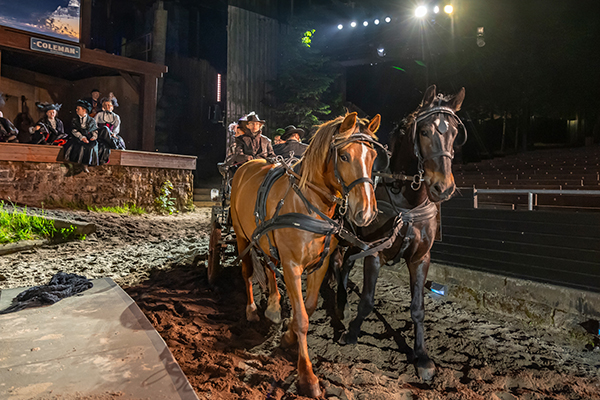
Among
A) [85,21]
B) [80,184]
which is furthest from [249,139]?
[85,21]

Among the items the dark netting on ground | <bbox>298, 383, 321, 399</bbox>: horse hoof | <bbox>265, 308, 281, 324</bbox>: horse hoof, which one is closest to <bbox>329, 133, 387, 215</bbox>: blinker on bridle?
<bbox>298, 383, 321, 399</bbox>: horse hoof

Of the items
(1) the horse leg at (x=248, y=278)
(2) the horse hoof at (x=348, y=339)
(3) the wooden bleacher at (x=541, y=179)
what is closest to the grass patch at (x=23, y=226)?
(1) the horse leg at (x=248, y=278)

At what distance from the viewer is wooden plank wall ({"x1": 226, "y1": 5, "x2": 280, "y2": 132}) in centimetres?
1466

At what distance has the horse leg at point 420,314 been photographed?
9.48ft

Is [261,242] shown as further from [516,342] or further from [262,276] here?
[516,342]

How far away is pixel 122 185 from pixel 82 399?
824 cm

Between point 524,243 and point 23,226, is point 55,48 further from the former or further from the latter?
point 524,243

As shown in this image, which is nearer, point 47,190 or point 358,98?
point 47,190

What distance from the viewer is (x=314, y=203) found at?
2738 millimetres

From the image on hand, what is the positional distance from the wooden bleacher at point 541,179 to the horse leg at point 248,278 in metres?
5.50

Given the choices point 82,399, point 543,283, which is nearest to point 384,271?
point 543,283

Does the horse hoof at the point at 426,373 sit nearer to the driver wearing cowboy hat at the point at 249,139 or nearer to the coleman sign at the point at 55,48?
the driver wearing cowboy hat at the point at 249,139

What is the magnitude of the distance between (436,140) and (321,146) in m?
0.96

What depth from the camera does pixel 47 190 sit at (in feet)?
26.8
